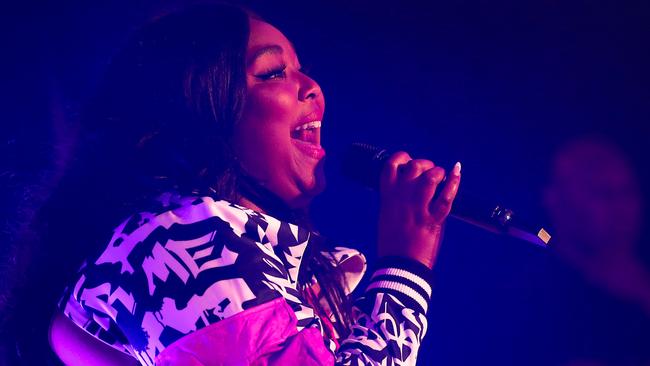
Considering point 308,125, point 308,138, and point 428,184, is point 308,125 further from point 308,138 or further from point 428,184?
point 428,184

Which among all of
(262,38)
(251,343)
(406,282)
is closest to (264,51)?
(262,38)

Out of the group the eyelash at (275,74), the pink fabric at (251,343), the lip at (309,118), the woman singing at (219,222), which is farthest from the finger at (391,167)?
the pink fabric at (251,343)

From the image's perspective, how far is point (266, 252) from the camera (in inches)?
38.7

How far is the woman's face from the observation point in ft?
4.04

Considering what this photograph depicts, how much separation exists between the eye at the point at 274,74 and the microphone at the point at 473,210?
235 millimetres

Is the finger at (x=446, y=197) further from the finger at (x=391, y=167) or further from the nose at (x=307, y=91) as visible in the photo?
the nose at (x=307, y=91)

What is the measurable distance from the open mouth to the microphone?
81 mm

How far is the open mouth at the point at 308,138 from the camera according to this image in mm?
1332

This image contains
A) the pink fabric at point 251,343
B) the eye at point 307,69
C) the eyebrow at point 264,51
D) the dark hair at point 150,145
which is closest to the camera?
the pink fabric at point 251,343

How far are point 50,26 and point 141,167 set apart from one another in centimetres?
51

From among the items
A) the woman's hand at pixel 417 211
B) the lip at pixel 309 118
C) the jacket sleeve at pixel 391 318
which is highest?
the lip at pixel 309 118

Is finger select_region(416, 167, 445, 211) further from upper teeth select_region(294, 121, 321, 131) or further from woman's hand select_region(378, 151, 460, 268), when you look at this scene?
upper teeth select_region(294, 121, 321, 131)

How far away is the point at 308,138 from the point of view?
1387 mm

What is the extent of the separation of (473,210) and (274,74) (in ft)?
1.72
